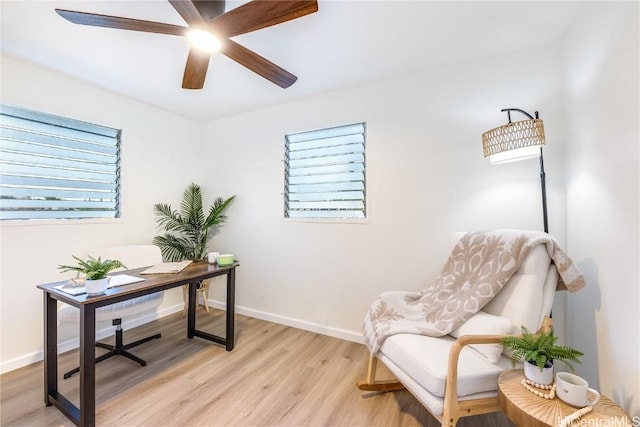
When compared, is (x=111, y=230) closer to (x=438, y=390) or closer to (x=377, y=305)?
(x=377, y=305)

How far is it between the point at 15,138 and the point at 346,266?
3.04 m

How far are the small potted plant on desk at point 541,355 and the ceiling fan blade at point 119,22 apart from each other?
2.29m

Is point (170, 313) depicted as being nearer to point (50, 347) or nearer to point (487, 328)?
point (50, 347)

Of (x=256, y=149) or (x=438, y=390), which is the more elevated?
(x=256, y=149)

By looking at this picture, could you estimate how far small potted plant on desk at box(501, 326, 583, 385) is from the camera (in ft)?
3.75

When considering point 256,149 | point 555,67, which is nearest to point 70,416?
point 256,149

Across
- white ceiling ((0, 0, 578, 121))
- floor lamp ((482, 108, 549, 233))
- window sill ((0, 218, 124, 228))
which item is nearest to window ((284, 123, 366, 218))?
white ceiling ((0, 0, 578, 121))

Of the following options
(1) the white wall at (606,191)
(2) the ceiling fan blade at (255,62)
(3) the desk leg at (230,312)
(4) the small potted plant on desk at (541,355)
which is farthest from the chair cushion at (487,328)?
(2) the ceiling fan blade at (255,62)

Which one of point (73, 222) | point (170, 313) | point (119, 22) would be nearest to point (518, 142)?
point (119, 22)

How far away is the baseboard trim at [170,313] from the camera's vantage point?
2.16 m

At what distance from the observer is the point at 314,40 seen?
1.95 metres

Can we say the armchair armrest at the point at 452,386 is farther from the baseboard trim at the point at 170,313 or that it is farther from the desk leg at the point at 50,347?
the desk leg at the point at 50,347

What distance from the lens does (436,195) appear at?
230cm

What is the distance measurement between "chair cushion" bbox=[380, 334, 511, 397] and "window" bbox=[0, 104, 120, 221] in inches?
119
